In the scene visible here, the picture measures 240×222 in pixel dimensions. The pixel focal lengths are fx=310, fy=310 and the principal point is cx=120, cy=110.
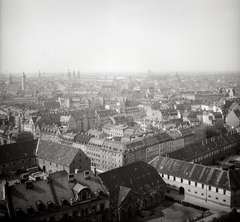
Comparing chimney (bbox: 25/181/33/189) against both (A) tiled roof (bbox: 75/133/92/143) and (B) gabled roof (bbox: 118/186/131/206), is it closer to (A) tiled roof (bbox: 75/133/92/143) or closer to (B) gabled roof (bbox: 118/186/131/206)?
(B) gabled roof (bbox: 118/186/131/206)

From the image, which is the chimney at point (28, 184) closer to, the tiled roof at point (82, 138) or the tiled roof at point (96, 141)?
the tiled roof at point (96, 141)

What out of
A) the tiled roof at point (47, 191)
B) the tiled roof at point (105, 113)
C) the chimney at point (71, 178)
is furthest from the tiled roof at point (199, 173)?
the tiled roof at point (105, 113)

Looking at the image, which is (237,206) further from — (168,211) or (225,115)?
(225,115)

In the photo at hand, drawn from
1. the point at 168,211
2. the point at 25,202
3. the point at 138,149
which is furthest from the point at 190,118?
the point at 25,202

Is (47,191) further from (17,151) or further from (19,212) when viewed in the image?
(17,151)

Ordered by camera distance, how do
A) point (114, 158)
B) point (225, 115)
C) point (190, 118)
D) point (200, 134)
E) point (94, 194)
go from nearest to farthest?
point (94, 194)
point (114, 158)
point (200, 134)
point (190, 118)
point (225, 115)

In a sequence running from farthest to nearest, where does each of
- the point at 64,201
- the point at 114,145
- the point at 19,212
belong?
the point at 114,145, the point at 64,201, the point at 19,212

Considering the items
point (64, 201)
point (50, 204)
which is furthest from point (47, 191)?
point (64, 201)

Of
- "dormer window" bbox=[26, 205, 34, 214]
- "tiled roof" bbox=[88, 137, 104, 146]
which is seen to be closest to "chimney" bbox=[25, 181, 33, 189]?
"dormer window" bbox=[26, 205, 34, 214]
